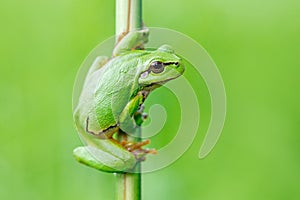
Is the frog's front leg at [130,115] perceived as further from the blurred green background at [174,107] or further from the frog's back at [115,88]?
the blurred green background at [174,107]

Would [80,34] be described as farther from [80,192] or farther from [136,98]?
[136,98]


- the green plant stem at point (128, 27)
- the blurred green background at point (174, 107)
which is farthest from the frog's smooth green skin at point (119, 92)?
the blurred green background at point (174, 107)

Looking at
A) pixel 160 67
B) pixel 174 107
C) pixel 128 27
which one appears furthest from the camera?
pixel 174 107

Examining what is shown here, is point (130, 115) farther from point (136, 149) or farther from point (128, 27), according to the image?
point (128, 27)

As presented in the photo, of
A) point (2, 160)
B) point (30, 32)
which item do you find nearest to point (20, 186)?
point (2, 160)

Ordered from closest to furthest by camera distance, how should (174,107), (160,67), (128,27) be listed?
(128,27) → (160,67) → (174,107)

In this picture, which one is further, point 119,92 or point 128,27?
point 119,92

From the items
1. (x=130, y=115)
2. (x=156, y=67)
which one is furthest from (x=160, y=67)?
(x=130, y=115)

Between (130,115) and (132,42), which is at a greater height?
(132,42)
